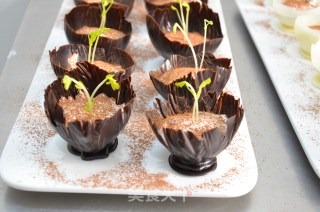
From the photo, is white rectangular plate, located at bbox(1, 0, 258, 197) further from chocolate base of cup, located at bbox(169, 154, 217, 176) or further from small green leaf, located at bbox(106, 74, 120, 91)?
small green leaf, located at bbox(106, 74, 120, 91)

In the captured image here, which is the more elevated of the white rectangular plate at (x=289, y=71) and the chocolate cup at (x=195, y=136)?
the chocolate cup at (x=195, y=136)

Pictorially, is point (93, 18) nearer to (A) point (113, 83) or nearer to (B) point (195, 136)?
(A) point (113, 83)

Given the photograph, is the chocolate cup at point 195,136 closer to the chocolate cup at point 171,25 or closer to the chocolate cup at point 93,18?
the chocolate cup at point 171,25

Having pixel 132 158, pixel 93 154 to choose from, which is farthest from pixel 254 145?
Answer: pixel 93 154

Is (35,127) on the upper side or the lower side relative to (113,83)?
lower

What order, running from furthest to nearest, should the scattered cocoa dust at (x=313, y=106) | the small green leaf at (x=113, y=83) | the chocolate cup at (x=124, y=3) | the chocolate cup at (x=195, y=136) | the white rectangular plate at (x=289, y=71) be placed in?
the chocolate cup at (x=124, y=3) < the scattered cocoa dust at (x=313, y=106) < the white rectangular plate at (x=289, y=71) < the small green leaf at (x=113, y=83) < the chocolate cup at (x=195, y=136)

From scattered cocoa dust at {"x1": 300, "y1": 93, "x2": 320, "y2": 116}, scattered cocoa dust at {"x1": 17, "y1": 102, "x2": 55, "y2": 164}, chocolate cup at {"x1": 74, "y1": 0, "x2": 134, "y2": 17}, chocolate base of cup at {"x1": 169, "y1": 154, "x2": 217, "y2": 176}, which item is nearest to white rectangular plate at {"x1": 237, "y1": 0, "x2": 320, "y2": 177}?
scattered cocoa dust at {"x1": 300, "y1": 93, "x2": 320, "y2": 116}

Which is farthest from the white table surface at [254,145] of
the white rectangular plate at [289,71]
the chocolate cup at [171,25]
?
the chocolate cup at [171,25]
